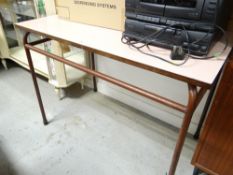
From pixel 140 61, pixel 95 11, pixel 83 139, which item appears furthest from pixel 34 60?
pixel 140 61

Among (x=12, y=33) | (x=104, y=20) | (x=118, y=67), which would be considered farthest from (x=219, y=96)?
(x=12, y=33)

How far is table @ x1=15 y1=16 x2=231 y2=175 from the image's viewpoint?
2.21 ft

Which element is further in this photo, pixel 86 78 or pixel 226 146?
pixel 86 78

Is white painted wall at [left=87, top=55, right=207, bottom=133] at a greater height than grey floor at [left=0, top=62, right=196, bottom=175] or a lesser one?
greater

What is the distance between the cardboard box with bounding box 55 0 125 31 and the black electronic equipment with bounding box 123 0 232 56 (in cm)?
20

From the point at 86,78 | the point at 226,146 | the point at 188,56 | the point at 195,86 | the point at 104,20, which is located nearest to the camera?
the point at 195,86

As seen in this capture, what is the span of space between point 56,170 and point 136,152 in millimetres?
591

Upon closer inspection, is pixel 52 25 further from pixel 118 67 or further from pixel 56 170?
pixel 56 170

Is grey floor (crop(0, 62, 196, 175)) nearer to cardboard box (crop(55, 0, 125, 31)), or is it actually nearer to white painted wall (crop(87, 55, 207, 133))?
white painted wall (crop(87, 55, 207, 133))

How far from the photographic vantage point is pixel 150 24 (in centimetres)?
87

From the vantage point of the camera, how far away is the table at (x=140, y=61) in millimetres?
673

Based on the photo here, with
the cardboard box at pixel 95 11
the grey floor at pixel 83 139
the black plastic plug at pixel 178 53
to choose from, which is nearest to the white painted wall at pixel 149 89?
the grey floor at pixel 83 139

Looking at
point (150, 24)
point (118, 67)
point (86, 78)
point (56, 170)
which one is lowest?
point (56, 170)

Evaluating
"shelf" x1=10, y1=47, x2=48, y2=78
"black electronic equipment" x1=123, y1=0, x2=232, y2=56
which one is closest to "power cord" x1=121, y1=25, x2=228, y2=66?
"black electronic equipment" x1=123, y1=0, x2=232, y2=56
